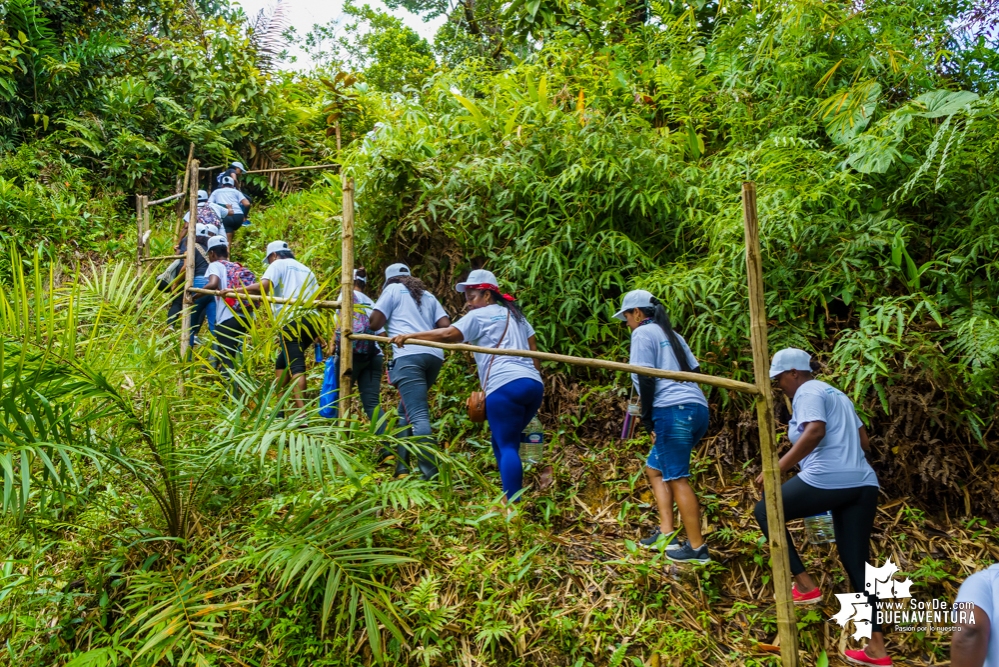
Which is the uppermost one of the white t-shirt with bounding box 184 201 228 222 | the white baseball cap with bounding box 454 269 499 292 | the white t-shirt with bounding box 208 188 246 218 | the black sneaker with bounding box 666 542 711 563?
the white t-shirt with bounding box 208 188 246 218

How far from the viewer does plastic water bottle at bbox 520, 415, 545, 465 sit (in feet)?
17.8

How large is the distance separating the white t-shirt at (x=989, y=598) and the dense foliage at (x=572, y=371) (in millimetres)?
1822

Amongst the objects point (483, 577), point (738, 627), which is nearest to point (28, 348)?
point (483, 577)

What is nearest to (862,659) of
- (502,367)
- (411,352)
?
(502,367)

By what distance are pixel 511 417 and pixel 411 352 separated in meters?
0.88

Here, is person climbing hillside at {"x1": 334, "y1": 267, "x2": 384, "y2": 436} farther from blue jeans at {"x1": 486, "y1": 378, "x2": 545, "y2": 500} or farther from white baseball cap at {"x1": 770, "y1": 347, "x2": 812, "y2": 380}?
white baseball cap at {"x1": 770, "y1": 347, "x2": 812, "y2": 380}

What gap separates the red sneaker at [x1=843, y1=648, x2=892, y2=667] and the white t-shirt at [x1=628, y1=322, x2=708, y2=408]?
1.47m

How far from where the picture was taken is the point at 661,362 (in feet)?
15.4

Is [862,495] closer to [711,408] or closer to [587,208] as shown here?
[711,408]

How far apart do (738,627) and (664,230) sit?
342 cm

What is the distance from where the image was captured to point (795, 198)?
233 inches

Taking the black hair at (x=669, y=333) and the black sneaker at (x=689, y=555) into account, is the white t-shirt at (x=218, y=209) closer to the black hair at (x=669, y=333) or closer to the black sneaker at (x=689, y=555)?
the black hair at (x=669, y=333)

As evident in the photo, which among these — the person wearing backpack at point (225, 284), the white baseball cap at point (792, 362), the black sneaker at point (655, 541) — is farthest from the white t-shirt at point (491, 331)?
the person wearing backpack at point (225, 284)

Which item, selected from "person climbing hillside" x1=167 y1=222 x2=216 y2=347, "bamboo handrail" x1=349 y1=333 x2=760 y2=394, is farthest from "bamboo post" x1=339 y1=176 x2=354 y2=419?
"person climbing hillside" x1=167 y1=222 x2=216 y2=347
